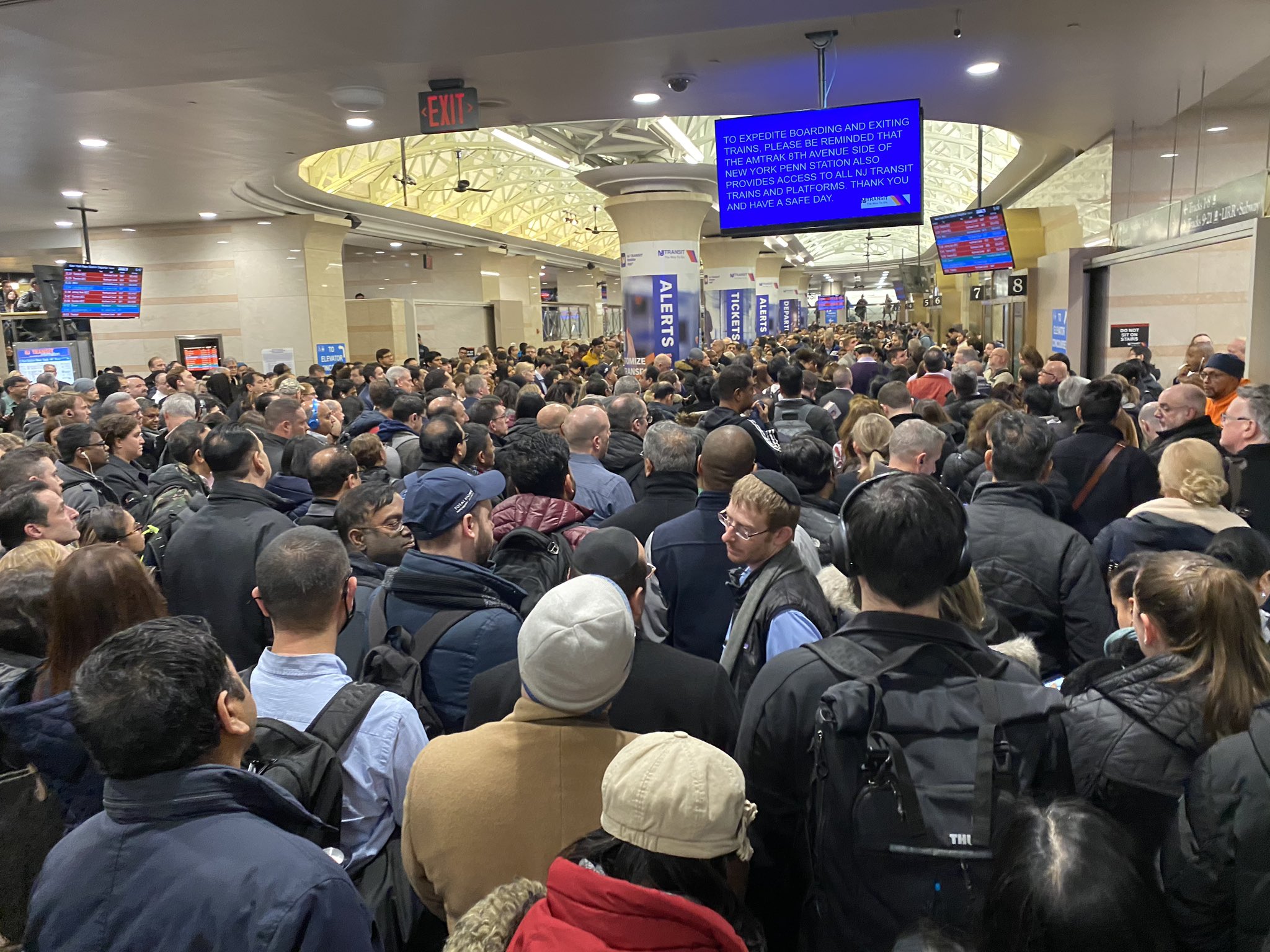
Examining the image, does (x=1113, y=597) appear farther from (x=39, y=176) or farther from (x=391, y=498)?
(x=39, y=176)

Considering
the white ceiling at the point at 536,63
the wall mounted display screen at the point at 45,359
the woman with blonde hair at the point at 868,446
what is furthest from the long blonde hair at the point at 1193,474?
the wall mounted display screen at the point at 45,359

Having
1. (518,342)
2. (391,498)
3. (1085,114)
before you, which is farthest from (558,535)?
(518,342)

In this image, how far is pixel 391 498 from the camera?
377 cm

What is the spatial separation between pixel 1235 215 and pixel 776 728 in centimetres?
746

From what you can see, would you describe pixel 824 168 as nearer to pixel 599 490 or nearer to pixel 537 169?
pixel 599 490

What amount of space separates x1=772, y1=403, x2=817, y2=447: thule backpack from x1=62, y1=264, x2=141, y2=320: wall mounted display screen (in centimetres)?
1358

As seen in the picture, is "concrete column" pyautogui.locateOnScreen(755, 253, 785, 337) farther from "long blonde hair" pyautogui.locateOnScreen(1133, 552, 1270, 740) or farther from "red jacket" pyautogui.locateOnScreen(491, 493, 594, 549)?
"long blonde hair" pyautogui.locateOnScreen(1133, 552, 1270, 740)

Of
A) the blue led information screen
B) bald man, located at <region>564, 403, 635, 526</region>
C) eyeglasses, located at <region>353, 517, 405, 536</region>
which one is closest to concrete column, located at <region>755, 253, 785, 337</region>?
the blue led information screen

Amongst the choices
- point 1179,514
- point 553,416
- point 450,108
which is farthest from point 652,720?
point 450,108

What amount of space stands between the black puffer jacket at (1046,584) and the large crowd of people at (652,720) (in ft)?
0.05

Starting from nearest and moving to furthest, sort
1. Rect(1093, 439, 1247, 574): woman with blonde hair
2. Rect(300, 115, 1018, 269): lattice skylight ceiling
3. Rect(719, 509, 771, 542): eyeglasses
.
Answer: Rect(719, 509, 771, 542): eyeglasses < Rect(1093, 439, 1247, 574): woman with blonde hair < Rect(300, 115, 1018, 269): lattice skylight ceiling

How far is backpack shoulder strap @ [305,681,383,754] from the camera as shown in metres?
2.13

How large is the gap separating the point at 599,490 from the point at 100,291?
14.9 meters

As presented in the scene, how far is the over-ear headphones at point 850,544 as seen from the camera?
1861 millimetres
